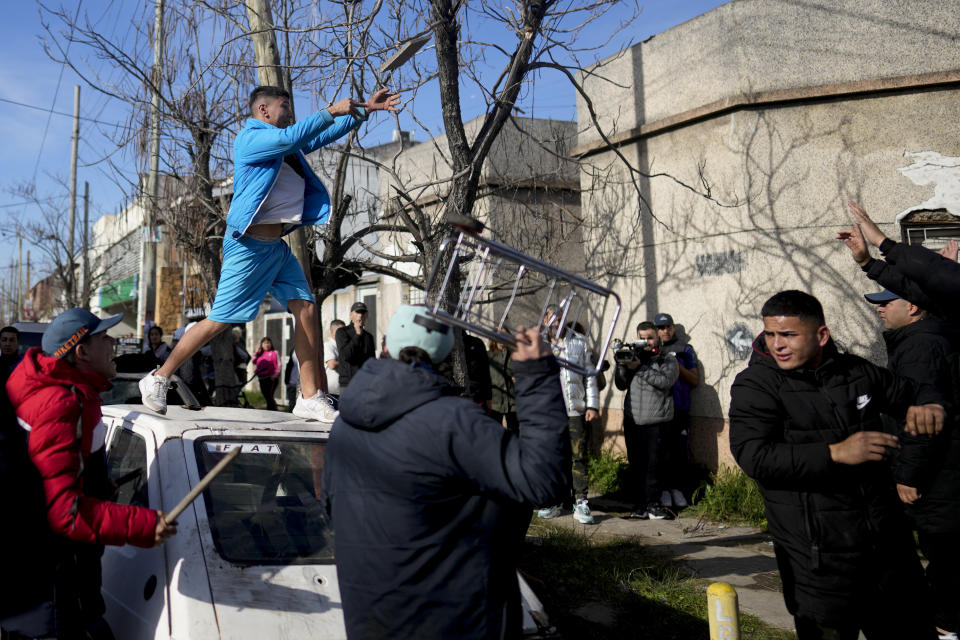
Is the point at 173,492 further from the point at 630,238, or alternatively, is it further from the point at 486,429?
the point at 630,238

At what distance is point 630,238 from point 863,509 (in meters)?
6.64

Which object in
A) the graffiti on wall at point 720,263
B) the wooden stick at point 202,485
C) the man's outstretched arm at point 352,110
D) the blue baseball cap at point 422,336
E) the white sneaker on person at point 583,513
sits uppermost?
the man's outstretched arm at point 352,110

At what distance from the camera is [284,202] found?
14.4 feet

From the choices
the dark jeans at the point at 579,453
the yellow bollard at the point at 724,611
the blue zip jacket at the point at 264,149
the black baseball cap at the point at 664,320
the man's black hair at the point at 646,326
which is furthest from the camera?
the black baseball cap at the point at 664,320

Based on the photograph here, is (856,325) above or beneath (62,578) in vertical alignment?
above

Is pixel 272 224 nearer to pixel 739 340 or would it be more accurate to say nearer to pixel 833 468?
pixel 833 468

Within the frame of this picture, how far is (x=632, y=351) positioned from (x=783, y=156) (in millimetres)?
2877

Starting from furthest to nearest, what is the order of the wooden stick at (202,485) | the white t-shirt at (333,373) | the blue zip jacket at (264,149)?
the white t-shirt at (333,373) → the blue zip jacket at (264,149) → the wooden stick at (202,485)

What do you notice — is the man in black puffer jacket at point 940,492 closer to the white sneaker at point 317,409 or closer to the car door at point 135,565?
the white sneaker at point 317,409

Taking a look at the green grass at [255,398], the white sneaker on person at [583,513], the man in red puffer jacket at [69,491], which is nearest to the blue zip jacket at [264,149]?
the man in red puffer jacket at [69,491]

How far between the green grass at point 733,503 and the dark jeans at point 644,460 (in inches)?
18.2

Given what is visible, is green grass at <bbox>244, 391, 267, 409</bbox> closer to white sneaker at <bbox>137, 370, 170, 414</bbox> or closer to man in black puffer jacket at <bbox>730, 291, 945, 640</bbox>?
white sneaker at <bbox>137, 370, 170, 414</bbox>

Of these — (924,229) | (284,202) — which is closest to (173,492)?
(284,202)

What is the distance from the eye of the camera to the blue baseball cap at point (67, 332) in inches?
116
